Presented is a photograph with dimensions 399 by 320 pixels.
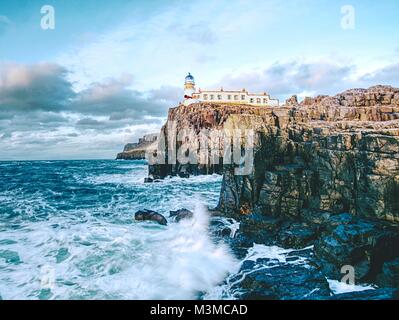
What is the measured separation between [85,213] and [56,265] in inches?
525

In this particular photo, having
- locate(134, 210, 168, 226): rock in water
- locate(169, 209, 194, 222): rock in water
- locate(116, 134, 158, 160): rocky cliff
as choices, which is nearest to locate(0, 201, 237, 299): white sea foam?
locate(134, 210, 168, 226): rock in water

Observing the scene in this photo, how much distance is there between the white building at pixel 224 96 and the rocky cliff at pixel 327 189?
52148 mm

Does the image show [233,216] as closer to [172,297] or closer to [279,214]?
[279,214]

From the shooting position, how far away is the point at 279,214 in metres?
21.1

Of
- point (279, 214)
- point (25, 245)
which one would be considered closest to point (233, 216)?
point (279, 214)

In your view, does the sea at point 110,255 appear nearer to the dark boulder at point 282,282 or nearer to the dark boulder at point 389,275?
the dark boulder at point 282,282

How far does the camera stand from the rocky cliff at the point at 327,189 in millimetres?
14758

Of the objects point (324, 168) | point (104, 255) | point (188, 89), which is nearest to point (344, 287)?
point (324, 168)

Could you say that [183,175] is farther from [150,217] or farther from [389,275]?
[389,275]

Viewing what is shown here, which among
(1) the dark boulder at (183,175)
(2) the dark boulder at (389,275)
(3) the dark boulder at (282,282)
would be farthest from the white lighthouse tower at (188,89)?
(2) the dark boulder at (389,275)

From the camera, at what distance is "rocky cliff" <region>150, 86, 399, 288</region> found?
48.4 ft

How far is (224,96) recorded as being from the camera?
278ft

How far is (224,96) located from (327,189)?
68.3m

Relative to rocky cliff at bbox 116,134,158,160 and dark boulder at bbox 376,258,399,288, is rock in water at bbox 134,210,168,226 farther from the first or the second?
rocky cliff at bbox 116,134,158,160
